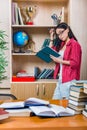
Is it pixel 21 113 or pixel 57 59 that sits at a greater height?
pixel 57 59

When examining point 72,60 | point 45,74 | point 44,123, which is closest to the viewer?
point 44,123

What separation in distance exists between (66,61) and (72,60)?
0.08 m

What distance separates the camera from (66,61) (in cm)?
321

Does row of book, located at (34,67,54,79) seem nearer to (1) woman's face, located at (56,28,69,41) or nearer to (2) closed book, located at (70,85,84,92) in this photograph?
(1) woman's face, located at (56,28,69,41)

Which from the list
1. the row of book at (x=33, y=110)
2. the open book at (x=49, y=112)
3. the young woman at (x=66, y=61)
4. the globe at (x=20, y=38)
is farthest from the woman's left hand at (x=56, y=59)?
the open book at (x=49, y=112)

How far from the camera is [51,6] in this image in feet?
13.1

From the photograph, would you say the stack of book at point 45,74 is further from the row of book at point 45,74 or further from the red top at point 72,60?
the red top at point 72,60

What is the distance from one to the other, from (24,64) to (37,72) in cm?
27

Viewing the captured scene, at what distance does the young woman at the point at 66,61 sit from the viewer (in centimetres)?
316

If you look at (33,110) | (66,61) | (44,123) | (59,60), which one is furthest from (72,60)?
(44,123)

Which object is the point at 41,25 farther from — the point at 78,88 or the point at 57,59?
the point at 78,88

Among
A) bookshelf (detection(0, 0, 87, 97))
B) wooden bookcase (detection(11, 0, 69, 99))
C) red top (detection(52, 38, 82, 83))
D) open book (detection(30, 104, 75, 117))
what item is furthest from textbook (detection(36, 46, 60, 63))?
open book (detection(30, 104, 75, 117))

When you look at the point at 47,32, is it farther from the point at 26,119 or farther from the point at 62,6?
A: the point at 26,119

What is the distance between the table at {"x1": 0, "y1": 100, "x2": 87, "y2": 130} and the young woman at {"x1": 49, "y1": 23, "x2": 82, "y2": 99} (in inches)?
61.1
